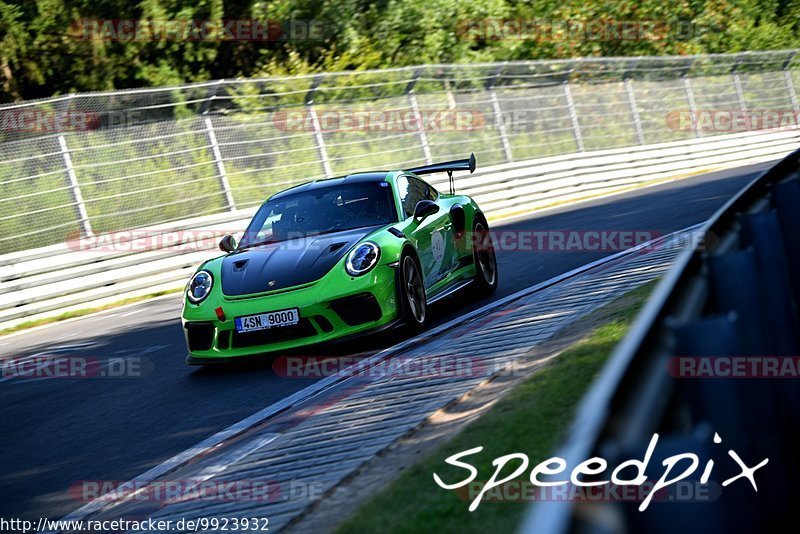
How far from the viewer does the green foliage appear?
89.2 feet

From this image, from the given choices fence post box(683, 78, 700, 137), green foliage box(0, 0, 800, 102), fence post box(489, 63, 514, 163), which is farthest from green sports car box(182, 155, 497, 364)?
fence post box(683, 78, 700, 137)

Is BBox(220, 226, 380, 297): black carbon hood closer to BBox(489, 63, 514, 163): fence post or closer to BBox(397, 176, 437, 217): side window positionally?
BBox(397, 176, 437, 217): side window

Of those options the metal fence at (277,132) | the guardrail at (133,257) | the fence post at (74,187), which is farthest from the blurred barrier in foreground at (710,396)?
the metal fence at (277,132)

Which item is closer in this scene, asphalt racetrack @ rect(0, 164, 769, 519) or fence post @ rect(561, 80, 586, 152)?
asphalt racetrack @ rect(0, 164, 769, 519)

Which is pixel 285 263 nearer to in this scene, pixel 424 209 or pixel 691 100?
pixel 424 209

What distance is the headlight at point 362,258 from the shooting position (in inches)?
328

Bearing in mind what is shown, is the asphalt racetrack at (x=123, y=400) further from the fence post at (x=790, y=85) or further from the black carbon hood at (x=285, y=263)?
the fence post at (x=790, y=85)

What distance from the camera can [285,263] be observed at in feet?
28.0

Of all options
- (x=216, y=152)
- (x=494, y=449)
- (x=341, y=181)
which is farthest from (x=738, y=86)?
(x=494, y=449)

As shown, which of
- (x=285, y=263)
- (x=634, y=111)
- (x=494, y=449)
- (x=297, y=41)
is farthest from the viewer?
(x=297, y=41)

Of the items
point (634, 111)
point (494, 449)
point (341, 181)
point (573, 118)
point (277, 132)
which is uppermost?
point (494, 449)

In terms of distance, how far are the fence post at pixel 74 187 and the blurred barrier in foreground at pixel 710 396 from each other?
12.9 metres

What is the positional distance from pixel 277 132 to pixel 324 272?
1094 centimetres

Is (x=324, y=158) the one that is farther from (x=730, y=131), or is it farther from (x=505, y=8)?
(x=505, y=8)
